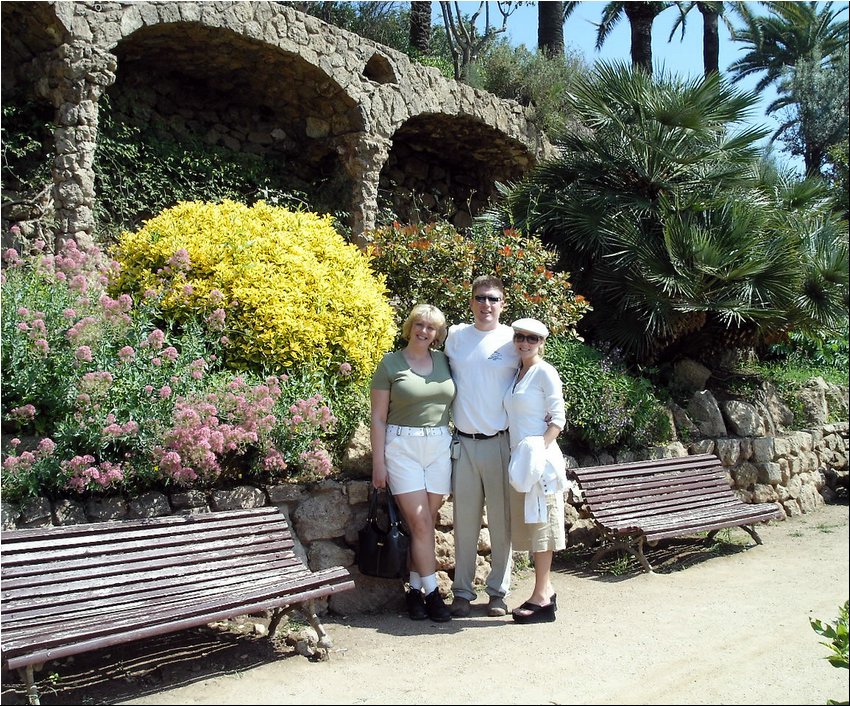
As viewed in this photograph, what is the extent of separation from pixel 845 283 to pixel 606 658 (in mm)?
5920

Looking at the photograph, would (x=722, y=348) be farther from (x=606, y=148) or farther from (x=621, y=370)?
(x=606, y=148)

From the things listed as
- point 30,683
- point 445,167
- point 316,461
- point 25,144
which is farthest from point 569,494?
point 445,167

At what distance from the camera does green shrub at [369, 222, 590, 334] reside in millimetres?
6824

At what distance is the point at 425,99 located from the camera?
9719 millimetres

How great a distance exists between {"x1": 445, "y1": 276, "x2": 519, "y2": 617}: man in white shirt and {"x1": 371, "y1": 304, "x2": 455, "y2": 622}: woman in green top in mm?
116

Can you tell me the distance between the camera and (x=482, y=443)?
4.55m

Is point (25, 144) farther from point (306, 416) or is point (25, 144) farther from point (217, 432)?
point (217, 432)

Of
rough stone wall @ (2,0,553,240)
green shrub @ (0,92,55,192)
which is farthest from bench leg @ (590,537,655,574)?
green shrub @ (0,92,55,192)

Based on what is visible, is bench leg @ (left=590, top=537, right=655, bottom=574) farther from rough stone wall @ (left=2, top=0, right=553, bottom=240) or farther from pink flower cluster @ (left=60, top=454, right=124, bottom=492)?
rough stone wall @ (left=2, top=0, right=553, bottom=240)

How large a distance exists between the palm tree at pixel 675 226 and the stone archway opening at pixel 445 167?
1.99 metres

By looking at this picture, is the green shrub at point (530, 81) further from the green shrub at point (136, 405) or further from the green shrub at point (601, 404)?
the green shrub at point (136, 405)

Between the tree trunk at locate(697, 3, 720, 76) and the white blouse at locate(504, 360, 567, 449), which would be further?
the tree trunk at locate(697, 3, 720, 76)

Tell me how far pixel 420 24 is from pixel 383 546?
37.5ft

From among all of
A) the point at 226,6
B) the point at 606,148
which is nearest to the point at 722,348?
the point at 606,148
